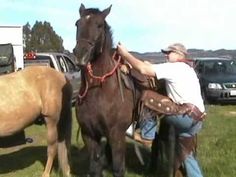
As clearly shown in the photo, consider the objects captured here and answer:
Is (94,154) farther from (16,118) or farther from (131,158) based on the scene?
(131,158)

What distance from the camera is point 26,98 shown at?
27.0 ft

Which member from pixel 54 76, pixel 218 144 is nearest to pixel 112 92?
pixel 54 76

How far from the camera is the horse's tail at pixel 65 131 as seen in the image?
830cm

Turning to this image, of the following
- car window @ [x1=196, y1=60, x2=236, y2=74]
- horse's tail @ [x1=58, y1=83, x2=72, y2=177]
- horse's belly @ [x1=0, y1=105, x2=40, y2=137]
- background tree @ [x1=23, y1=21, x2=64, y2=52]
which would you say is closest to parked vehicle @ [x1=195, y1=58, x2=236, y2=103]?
car window @ [x1=196, y1=60, x2=236, y2=74]

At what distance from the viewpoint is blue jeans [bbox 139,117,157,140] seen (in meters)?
7.36

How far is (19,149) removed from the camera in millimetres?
11117

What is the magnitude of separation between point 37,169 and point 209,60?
15.3 m

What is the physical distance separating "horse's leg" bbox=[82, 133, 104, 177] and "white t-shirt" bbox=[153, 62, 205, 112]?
113 centimetres

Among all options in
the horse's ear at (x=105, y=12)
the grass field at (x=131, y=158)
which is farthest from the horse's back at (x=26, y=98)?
the horse's ear at (x=105, y=12)

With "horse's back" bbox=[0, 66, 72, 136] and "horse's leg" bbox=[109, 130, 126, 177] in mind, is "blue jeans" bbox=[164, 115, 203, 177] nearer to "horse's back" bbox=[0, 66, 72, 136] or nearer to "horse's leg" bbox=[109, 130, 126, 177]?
"horse's leg" bbox=[109, 130, 126, 177]

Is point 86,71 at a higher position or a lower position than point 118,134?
higher

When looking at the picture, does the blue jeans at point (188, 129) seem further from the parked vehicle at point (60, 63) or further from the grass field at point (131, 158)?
the parked vehicle at point (60, 63)

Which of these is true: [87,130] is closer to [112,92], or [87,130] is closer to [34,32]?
[112,92]

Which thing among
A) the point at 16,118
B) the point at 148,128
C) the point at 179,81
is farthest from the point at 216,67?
the point at 179,81
